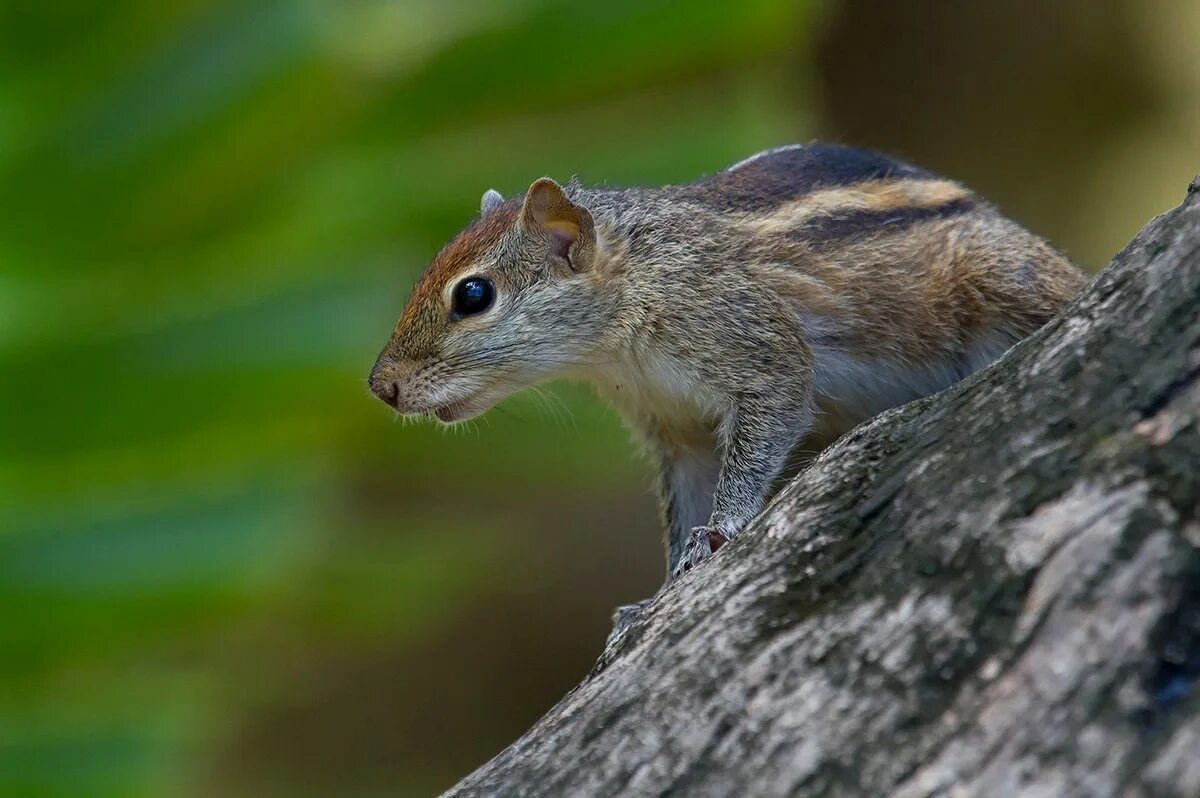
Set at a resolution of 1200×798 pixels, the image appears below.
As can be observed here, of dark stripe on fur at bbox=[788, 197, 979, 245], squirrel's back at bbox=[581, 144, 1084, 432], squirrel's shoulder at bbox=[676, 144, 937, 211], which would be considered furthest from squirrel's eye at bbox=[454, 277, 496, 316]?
dark stripe on fur at bbox=[788, 197, 979, 245]

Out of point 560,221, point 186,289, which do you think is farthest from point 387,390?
point 186,289

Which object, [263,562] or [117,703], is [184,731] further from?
[263,562]

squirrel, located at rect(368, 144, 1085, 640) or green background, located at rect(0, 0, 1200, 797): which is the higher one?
green background, located at rect(0, 0, 1200, 797)

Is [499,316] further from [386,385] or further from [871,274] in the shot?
[871,274]

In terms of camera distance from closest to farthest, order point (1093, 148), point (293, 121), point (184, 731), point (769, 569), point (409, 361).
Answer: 1. point (769, 569)
2. point (409, 361)
3. point (293, 121)
4. point (184, 731)
5. point (1093, 148)

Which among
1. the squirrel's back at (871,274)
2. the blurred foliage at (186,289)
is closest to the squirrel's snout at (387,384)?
the squirrel's back at (871,274)

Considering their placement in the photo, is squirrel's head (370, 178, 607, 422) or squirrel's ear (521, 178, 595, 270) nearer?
squirrel's head (370, 178, 607, 422)

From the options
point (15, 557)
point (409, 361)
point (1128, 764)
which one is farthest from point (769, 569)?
point (15, 557)

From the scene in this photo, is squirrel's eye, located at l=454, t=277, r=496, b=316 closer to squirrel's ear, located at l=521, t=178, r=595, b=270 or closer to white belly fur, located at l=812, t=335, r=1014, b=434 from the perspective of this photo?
squirrel's ear, located at l=521, t=178, r=595, b=270
